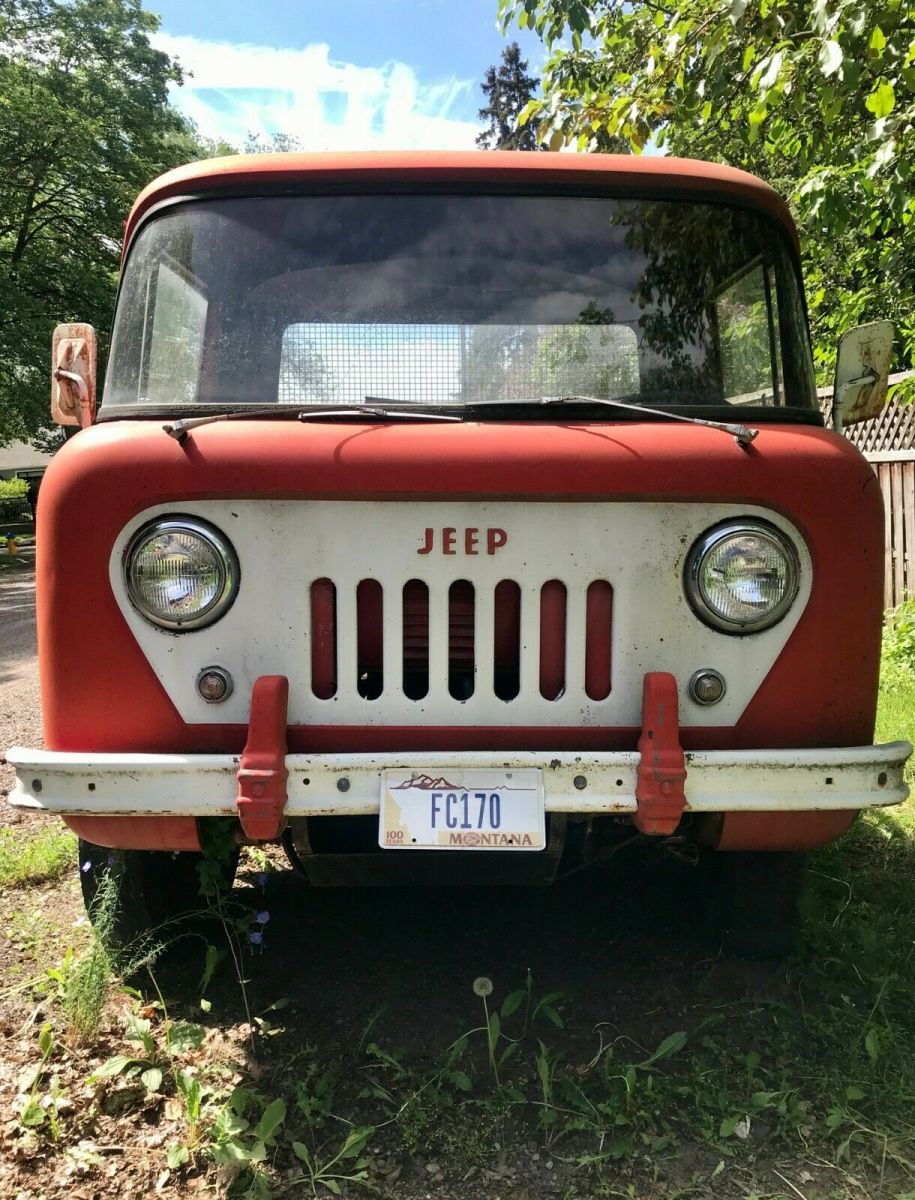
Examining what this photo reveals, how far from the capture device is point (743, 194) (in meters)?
2.94

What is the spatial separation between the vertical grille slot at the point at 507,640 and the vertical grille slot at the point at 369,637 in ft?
1.01

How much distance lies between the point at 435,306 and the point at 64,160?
20.3 meters

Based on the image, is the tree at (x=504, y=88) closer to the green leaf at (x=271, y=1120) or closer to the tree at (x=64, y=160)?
the tree at (x=64, y=160)

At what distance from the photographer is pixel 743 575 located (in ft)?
7.77

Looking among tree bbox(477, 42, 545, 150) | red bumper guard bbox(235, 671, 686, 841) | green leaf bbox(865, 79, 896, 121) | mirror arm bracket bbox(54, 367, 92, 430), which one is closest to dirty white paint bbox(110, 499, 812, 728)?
red bumper guard bbox(235, 671, 686, 841)

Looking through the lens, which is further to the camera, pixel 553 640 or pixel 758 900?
pixel 758 900

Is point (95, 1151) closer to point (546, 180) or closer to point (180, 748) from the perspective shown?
point (180, 748)

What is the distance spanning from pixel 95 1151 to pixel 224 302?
2313 mm

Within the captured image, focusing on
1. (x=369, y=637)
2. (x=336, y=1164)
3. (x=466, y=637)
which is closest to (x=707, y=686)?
(x=466, y=637)

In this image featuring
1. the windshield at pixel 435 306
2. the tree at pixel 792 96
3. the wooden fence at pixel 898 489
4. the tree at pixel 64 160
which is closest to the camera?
the windshield at pixel 435 306

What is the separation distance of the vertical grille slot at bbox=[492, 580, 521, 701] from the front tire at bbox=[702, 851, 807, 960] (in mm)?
949

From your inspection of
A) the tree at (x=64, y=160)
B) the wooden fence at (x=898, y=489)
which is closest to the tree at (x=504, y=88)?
the tree at (x=64, y=160)

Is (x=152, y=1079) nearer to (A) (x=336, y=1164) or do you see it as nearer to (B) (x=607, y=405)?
(A) (x=336, y=1164)

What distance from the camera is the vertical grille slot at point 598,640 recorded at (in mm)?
2416
